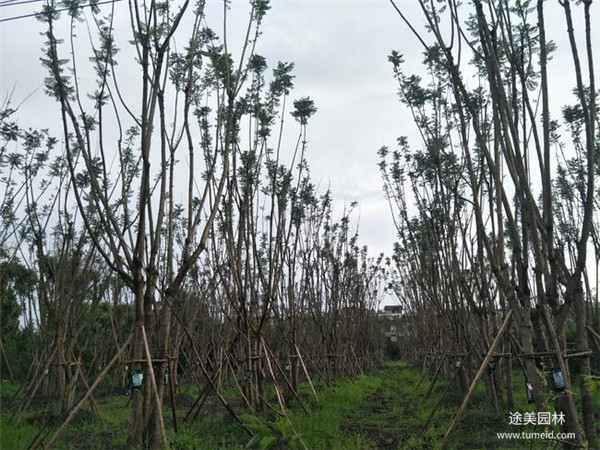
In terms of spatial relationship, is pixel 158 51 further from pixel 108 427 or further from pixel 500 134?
pixel 108 427

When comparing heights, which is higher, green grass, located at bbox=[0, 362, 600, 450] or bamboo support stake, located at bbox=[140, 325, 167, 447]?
bamboo support stake, located at bbox=[140, 325, 167, 447]

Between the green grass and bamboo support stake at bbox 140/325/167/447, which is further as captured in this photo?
the green grass

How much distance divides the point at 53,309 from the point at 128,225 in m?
4.08

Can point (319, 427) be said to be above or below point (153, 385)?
below

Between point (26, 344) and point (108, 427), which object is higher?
point (26, 344)

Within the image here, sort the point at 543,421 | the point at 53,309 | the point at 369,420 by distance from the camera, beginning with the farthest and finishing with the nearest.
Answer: the point at 53,309
the point at 369,420
the point at 543,421

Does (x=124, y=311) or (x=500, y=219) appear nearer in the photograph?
(x=500, y=219)

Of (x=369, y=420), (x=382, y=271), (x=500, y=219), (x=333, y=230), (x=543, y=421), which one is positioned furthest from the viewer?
(x=382, y=271)

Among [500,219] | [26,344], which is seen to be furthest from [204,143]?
[26,344]

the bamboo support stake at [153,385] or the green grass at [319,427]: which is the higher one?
the bamboo support stake at [153,385]

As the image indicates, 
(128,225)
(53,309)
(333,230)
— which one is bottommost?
(53,309)

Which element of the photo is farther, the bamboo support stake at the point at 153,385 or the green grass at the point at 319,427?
the green grass at the point at 319,427

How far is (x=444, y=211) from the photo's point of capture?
7949mm

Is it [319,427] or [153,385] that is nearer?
[153,385]
